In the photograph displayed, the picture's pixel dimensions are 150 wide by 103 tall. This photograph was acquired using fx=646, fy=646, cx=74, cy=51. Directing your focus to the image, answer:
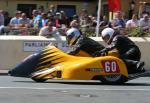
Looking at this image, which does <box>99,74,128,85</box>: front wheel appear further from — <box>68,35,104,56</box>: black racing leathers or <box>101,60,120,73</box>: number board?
<box>68,35,104,56</box>: black racing leathers

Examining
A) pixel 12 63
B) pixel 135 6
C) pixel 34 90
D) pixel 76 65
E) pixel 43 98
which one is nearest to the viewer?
pixel 43 98

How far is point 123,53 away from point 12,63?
633 cm

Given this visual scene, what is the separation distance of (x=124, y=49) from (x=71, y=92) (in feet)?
10.1

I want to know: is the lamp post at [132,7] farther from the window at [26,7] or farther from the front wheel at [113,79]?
the front wheel at [113,79]

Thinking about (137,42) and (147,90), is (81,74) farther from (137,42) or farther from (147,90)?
(137,42)

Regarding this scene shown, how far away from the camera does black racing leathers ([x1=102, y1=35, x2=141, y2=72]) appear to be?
16547 millimetres

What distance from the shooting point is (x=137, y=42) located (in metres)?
22.2

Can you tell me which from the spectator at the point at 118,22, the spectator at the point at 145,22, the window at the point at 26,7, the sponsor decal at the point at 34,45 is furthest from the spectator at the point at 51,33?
the window at the point at 26,7

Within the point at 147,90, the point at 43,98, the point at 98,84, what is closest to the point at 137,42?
the point at 98,84

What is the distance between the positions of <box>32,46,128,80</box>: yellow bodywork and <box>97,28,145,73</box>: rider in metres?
0.25

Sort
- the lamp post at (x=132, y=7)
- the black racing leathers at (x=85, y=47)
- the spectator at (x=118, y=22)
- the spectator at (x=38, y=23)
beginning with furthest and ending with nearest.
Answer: the lamp post at (x=132, y=7) < the spectator at (x=38, y=23) < the spectator at (x=118, y=22) < the black racing leathers at (x=85, y=47)

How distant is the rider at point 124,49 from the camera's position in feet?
54.3

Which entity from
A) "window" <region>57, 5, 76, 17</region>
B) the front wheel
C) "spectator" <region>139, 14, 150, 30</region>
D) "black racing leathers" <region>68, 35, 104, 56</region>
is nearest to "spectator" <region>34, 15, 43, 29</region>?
"spectator" <region>139, 14, 150, 30</region>

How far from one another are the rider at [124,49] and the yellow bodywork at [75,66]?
0.25m
